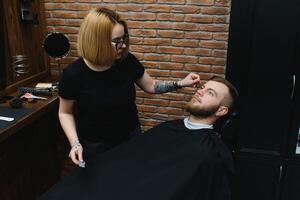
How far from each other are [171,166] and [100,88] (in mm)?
573

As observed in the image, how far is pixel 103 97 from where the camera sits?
2.07 meters

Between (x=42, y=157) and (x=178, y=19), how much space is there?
1.48 m

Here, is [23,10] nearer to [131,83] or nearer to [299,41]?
[131,83]

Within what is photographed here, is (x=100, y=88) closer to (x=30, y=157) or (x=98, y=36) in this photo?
(x=98, y=36)

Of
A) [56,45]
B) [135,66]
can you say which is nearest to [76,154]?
[135,66]

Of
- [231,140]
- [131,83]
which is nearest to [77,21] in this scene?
[131,83]

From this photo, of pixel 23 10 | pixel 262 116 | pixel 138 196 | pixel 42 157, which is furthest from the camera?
pixel 42 157

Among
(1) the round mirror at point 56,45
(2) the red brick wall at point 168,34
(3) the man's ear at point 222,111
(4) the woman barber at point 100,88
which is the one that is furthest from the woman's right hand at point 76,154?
(2) the red brick wall at point 168,34

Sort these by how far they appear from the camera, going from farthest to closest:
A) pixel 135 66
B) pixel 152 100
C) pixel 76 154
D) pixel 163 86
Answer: pixel 152 100, pixel 163 86, pixel 135 66, pixel 76 154

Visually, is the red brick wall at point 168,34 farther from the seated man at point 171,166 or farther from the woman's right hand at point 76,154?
the woman's right hand at point 76,154

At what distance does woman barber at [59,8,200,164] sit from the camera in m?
1.93

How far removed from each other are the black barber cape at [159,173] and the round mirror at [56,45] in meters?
1.01

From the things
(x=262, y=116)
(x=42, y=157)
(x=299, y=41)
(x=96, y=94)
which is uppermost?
(x=299, y=41)

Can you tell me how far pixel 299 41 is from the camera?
2.15m
